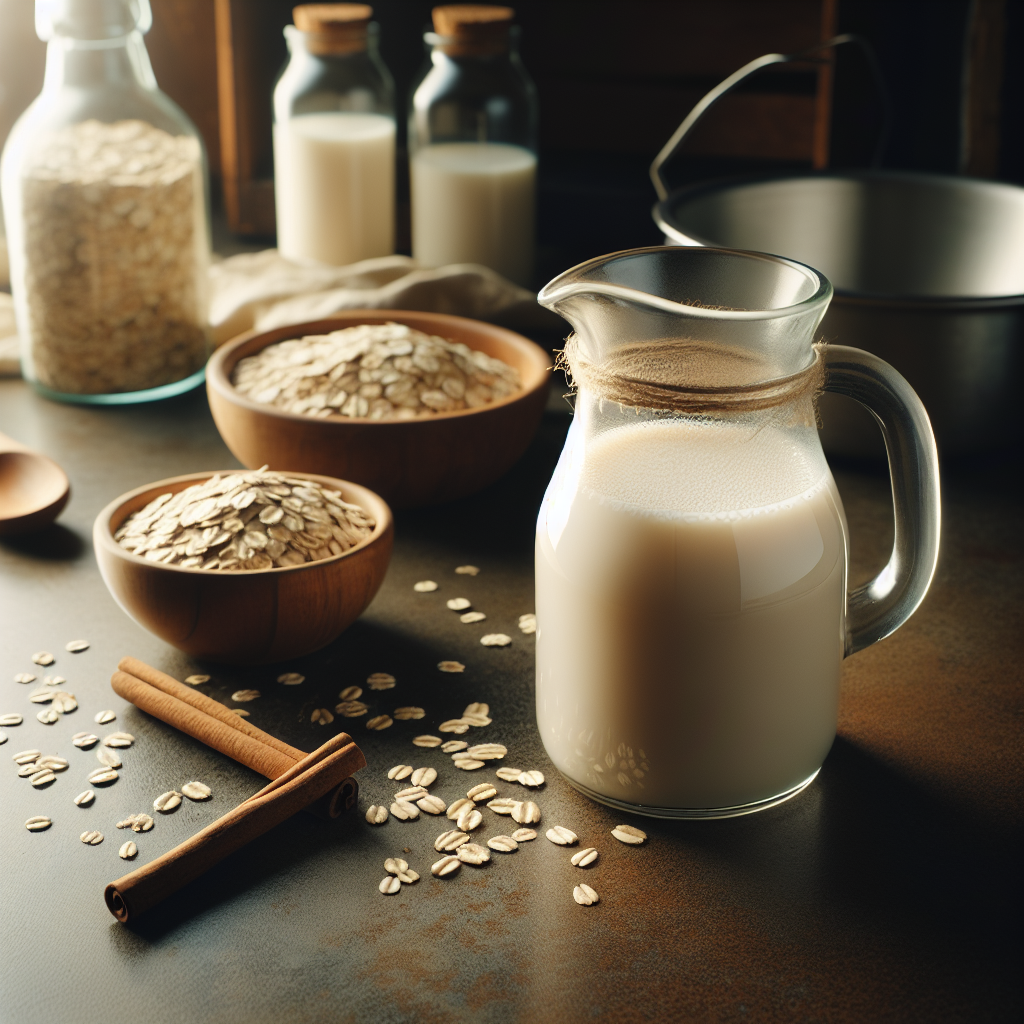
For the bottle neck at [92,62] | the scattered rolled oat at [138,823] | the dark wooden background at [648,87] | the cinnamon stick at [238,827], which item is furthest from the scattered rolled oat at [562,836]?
the dark wooden background at [648,87]

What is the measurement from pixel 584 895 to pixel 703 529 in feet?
0.66

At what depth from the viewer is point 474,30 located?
1.41 meters

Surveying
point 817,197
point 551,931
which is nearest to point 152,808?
point 551,931

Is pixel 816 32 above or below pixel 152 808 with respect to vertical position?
above

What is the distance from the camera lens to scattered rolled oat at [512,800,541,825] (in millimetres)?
677

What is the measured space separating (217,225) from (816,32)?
919 mm

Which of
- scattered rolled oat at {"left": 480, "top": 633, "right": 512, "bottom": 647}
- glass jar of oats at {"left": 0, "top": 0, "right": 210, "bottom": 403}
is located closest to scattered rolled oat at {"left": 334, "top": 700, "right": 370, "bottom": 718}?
scattered rolled oat at {"left": 480, "top": 633, "right": 512, "bottom": 647}

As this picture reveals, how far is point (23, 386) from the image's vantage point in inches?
51.6

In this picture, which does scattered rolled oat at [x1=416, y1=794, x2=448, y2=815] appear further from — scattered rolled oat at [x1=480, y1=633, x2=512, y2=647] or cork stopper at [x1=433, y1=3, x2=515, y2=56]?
cork stopper at [x1=433, y1=3, x2=515, y2=56]

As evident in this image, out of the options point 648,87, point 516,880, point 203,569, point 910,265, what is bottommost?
point 516,880

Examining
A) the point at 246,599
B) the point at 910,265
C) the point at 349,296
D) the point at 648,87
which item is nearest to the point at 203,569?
the point at 246,599

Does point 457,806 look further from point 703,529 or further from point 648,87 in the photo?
point 648,87

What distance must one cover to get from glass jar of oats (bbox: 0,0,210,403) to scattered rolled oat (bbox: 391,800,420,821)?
0.71 m

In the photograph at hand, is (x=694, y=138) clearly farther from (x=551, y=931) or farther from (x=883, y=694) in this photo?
(x=551, y=931)
